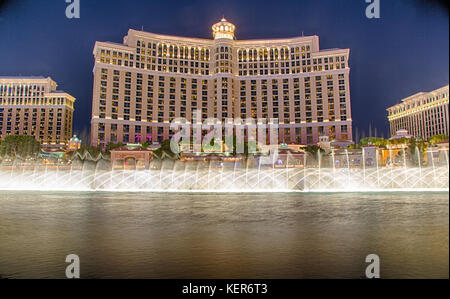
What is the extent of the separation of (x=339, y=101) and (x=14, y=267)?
118500mm

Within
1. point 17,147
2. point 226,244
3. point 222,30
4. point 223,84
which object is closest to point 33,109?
point 17,147

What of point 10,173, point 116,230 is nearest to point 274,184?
point 116,230

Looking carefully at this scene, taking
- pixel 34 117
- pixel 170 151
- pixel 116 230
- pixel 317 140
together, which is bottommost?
pixel 116 230

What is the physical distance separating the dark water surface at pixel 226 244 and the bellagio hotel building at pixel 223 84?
10086 centimetres

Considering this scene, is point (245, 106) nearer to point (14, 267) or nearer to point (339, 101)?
point (339, 101)

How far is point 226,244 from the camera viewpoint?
22.8ft

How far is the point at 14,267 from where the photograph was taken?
5379mm

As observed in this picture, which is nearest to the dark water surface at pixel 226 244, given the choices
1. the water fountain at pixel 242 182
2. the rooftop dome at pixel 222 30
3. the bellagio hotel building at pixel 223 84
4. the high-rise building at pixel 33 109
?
the water fountain at pixel 242 182

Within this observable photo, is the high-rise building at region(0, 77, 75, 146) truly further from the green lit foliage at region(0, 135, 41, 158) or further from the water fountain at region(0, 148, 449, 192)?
the water fountain at region(0, 148, 449, 192)

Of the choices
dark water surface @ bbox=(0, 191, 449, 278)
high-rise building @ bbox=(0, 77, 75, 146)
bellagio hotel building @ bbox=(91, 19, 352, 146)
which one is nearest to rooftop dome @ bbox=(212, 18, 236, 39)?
bellagio hotel building @ bbox=(91, 19, 352, 146)

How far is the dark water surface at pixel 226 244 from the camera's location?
200 inches

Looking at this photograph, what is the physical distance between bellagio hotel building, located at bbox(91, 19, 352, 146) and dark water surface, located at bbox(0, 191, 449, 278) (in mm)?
100864

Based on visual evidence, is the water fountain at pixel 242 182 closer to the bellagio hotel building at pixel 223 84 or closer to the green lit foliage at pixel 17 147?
the green lit foliage at pixel 17 147

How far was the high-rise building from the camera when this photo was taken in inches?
5054
